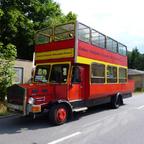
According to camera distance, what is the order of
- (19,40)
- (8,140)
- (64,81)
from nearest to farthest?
(8,140)
(64,81)
(19,40)

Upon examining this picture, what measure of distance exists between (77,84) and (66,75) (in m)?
0.81

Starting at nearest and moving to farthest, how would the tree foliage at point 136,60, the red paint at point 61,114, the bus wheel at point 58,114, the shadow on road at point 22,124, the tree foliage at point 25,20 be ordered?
1. the shadow on road at point 22,124
2. the bus wheel at point 58,114
3. the red paint at point 61,114
4. the tree foliage at point 25,20
5. the tree foliage at point 136,60

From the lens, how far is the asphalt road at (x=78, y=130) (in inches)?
300

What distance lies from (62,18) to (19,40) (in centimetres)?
616

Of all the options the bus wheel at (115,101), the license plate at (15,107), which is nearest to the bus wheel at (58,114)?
the license plate at (15,107)

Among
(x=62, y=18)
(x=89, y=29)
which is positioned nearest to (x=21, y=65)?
(x=89, y=29)

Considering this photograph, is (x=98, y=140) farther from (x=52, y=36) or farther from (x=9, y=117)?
(x=52, y=36)

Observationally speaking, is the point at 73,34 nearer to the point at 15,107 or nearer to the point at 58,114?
the point at 58,114

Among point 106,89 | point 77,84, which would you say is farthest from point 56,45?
point 106,89

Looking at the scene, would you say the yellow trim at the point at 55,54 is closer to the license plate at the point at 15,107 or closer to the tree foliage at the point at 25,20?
the license plate at the point at 15,107

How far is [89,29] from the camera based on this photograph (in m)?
11.6

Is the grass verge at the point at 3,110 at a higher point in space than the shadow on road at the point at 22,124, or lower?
higher

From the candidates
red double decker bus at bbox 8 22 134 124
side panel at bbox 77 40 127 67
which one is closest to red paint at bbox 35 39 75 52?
red double decker bus at bbox 8 22 134 124

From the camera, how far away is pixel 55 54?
11102 millimetres
